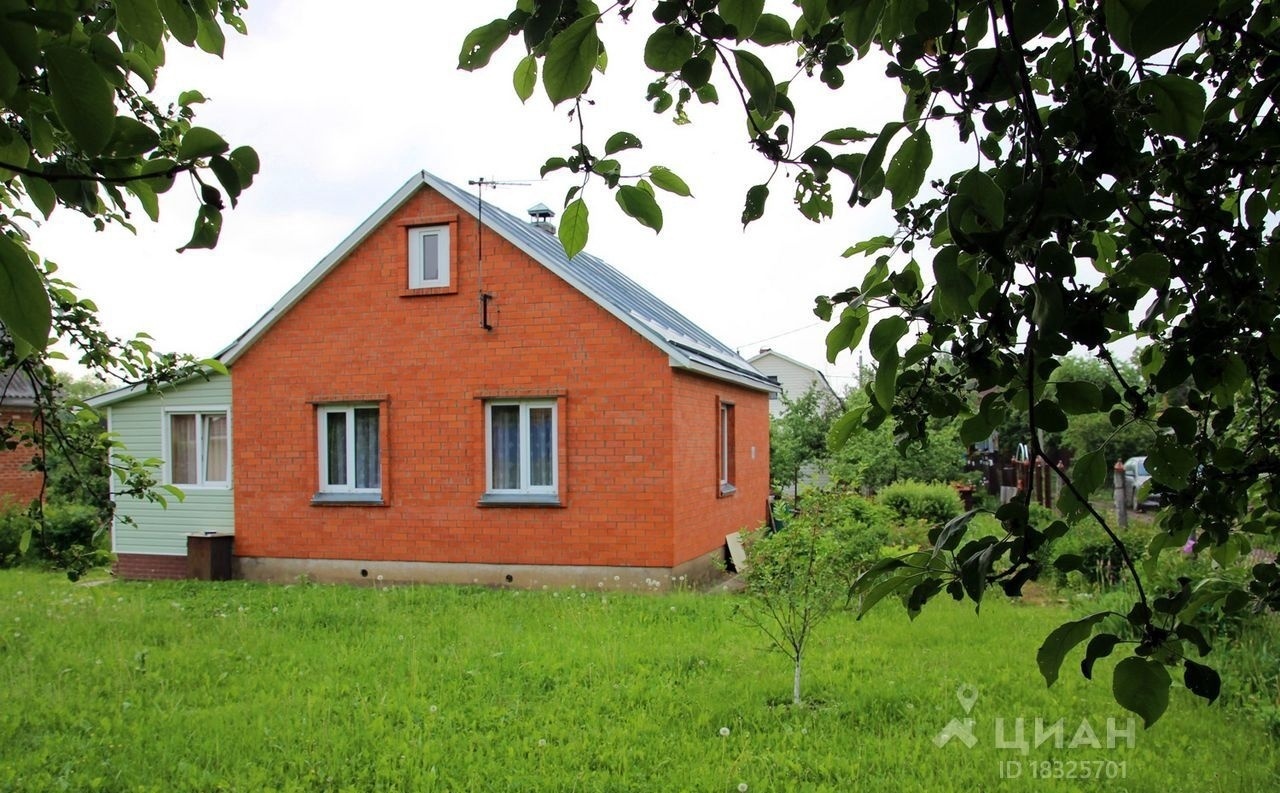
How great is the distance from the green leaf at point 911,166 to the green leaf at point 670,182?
A: 27 cm

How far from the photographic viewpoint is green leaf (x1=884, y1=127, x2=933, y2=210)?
3.07 ft

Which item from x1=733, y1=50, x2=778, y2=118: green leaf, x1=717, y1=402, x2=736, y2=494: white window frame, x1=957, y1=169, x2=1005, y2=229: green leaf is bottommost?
x1=717, y1=402, x2=736, y2=494: white window frame

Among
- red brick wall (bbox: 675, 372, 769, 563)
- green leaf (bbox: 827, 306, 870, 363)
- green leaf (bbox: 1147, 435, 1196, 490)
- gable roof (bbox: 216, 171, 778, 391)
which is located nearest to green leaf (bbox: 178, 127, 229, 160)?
green leaf (bbox: 827, 306, 870, 363)

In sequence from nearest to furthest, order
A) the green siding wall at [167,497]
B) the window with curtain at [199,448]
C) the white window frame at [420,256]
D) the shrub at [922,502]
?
1. the white window frame at [420,256]
2. the green siding wall at [167,497]
3. the window with curtain at [199,448]
4. the shrub at [922,502]

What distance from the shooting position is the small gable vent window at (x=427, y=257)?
11.5 meters

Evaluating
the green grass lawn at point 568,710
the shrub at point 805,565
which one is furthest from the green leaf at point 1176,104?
the shrub at point 805,565

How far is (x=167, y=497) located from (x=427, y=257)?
5619 mm

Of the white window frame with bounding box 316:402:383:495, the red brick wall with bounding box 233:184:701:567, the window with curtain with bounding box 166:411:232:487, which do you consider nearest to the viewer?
the red brick wall with bounding box 233:184:701:567

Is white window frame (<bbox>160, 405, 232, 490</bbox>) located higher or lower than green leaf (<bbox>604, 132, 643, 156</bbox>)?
lower

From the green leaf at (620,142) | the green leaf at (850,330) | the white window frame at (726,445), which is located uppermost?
the green leaf at (620,142)

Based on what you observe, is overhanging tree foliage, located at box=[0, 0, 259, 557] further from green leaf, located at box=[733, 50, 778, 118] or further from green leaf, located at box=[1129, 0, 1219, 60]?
green leaf, located at box=[1129, 0, 1219, 60]

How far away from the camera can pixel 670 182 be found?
1089 mm

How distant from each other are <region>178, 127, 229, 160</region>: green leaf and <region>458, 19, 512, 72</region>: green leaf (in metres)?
0.33

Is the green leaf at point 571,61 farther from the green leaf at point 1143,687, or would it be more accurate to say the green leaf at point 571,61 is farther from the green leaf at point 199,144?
the green leaf at point 1143,687
